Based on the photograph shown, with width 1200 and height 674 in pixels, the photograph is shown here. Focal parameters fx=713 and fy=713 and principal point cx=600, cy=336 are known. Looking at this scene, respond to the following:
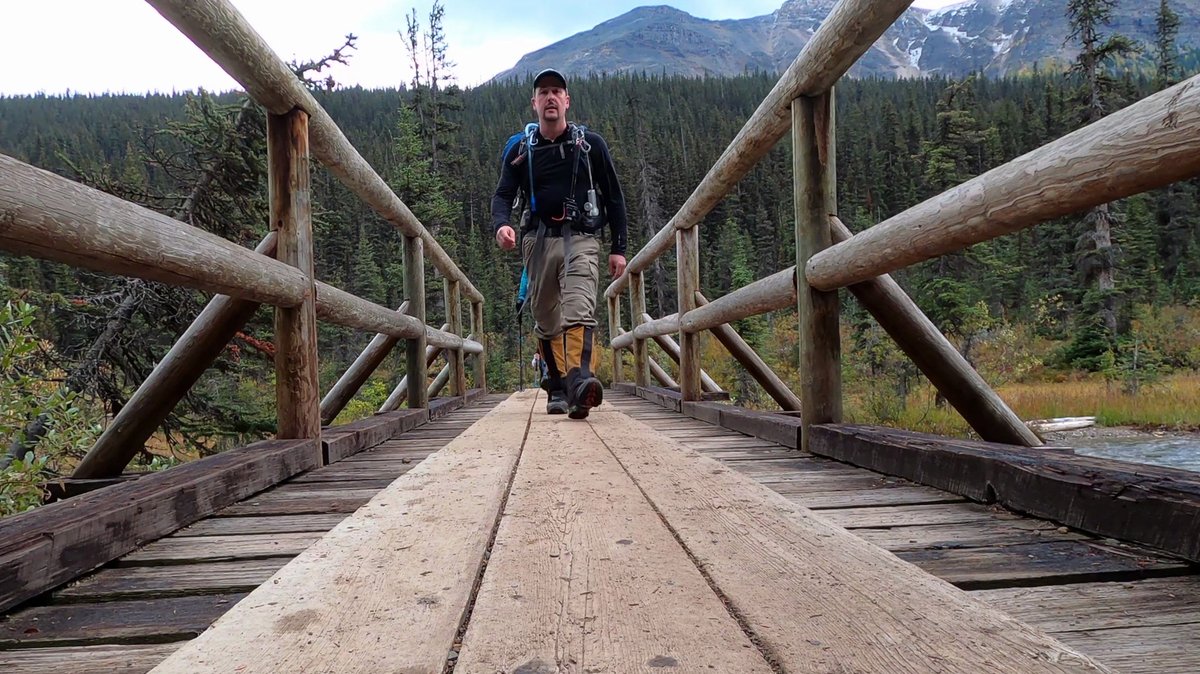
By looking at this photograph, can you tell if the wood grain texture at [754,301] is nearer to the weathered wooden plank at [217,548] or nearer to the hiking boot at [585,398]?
the hiking boot at [585,398]

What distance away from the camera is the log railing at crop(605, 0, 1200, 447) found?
3.83ft

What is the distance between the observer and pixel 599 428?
3.46 meters

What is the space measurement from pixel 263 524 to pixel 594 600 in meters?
1.09

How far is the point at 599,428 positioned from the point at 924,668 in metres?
2.70

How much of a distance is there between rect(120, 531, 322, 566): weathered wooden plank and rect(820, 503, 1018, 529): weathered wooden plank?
46.0 inches

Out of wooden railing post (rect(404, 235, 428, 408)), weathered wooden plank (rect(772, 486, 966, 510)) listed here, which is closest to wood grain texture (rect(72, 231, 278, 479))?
weathered wooden plank (rect(772, 486, 966, 510))

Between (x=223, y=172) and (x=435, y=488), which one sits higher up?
(x=223, y=172)

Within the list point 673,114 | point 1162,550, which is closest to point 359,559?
point 1162,550

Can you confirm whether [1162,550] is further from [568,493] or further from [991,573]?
[568,493]

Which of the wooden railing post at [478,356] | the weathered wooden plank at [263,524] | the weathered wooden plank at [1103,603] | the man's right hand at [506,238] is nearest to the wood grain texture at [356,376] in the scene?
the man's right hand at [506,238]

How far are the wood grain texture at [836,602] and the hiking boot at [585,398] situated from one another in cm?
242

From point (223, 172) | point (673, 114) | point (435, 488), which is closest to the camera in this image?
point (435, 488)

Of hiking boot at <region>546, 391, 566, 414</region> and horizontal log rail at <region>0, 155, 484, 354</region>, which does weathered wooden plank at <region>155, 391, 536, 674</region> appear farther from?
hiking boot at <region>546, 391, 566, 414</region>

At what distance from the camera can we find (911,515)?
165cm
